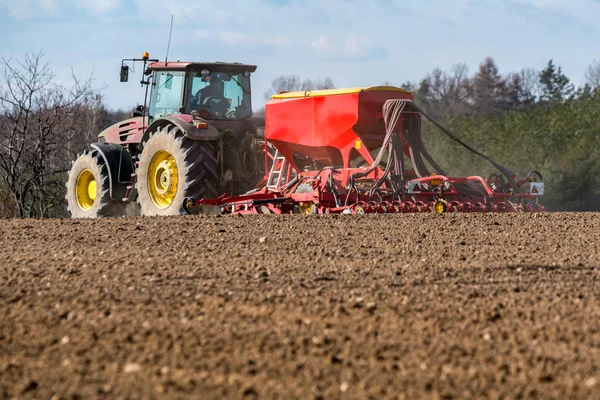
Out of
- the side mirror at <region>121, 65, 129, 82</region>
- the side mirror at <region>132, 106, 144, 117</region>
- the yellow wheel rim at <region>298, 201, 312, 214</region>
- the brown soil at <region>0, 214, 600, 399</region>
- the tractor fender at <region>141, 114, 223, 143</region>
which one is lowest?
the brown soil at <region>0, 214, 600, 399</region>

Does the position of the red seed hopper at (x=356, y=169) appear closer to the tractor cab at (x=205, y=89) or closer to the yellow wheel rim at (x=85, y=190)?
the tractor cab at (x=205, y=89)

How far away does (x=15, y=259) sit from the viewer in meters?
7.58

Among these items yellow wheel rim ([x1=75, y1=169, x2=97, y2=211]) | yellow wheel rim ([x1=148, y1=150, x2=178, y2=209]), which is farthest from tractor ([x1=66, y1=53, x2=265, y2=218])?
yellow wheel rim ([x1=75, y1=169, x2=97, y2=211])

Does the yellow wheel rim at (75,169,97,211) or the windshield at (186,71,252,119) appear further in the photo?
the yellow wheel rim at (75,169,97,211)

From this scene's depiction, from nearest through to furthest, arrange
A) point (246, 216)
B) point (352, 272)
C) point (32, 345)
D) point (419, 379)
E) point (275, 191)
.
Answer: point (419, 379), point (32, 345), point (352, 272), point (246, 216), point (275, 191)

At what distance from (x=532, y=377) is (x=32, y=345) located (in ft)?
7.64

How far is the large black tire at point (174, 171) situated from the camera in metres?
12.0

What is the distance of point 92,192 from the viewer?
14.8m

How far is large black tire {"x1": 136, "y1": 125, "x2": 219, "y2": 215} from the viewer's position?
12.0m

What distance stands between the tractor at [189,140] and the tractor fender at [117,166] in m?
0.02

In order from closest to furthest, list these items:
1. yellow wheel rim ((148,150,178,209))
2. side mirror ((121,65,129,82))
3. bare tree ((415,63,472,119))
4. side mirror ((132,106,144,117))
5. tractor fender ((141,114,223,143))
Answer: tractor fender ((141,114,223,143))
yellow wheel rim ((148,150,178,209))
side mirror ((121,65,129,82))
side mirror ((132,106,144,117))
bare tree ((415,63,472,119))

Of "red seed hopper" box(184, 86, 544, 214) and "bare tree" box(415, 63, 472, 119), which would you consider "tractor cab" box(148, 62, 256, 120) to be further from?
"bare tree" box(415, 63, 472, 119)

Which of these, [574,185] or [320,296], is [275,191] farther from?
[574,185]

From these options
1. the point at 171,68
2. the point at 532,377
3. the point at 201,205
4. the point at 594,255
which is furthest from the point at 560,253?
the point at 171,68
